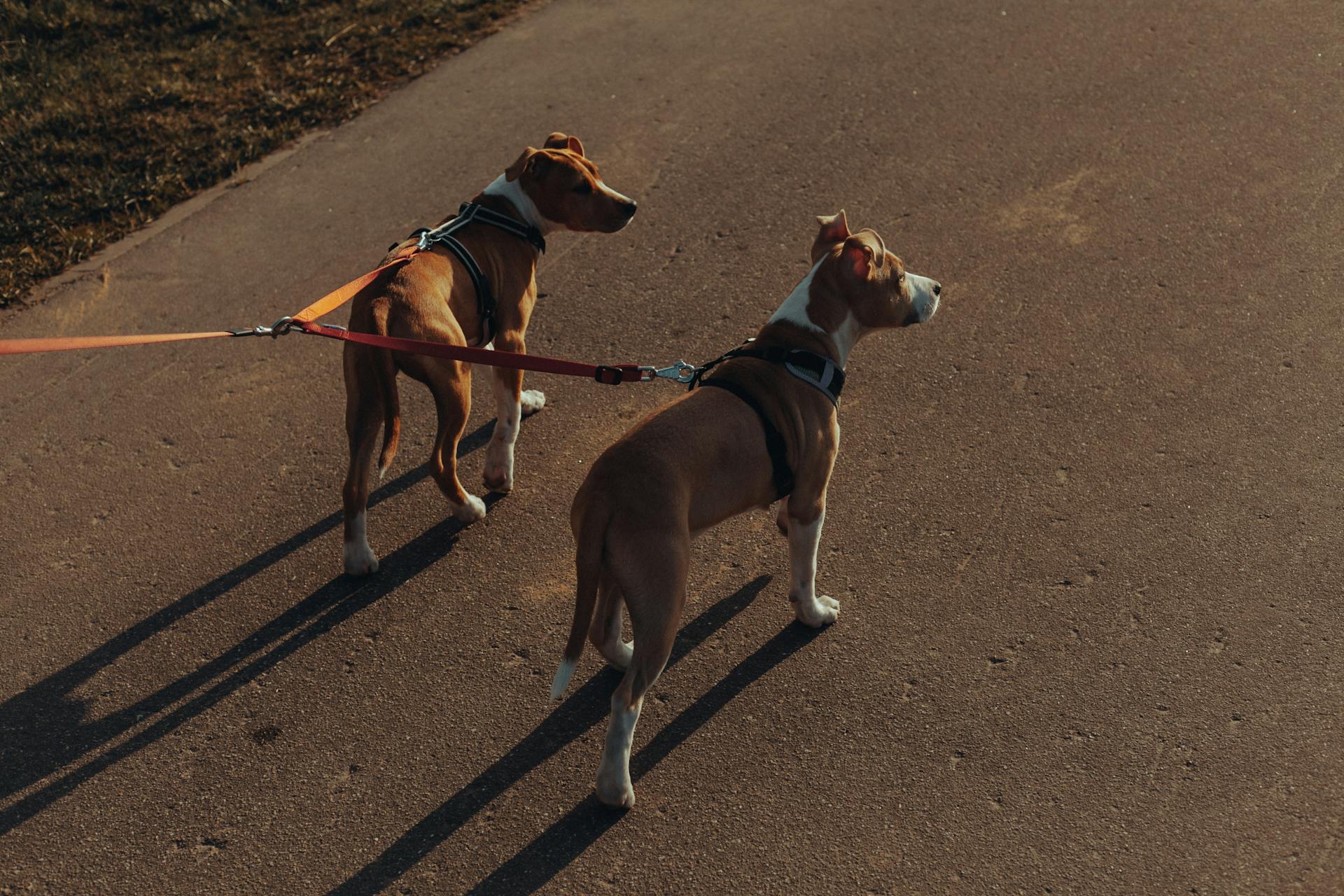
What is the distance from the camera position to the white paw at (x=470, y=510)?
561 centimetres

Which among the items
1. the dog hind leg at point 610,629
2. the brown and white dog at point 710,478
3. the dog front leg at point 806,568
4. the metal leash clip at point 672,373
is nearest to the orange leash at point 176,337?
the metal leash clip at point 672,373

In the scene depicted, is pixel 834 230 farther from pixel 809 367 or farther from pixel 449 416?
pixel 449 416

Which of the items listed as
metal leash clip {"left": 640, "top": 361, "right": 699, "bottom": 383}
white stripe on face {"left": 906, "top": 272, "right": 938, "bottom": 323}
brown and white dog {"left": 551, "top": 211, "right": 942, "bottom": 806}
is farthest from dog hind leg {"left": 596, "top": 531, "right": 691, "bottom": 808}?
white stripe on face {"left": 906, "top": 272, "right": 938, "bottom": 323}

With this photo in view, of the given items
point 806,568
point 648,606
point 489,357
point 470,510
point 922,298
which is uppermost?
point 922,298

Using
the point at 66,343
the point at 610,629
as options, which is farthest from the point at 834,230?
the point at 66,343

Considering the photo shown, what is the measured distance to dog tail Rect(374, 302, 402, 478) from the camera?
4.98m

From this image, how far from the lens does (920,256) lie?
7.09m

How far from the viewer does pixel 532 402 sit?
6.31 metres

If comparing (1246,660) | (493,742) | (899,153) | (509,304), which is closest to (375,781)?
(493,742)

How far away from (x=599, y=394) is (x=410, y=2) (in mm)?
5445

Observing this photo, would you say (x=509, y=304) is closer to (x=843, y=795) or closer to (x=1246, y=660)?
(x=843, y=795)

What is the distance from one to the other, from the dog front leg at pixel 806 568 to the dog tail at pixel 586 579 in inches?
37.8

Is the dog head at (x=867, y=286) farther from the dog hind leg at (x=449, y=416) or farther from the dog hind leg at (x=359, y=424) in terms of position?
the dog hind leg at (x=359, y=424)

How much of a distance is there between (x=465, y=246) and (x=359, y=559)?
1.53 meters
